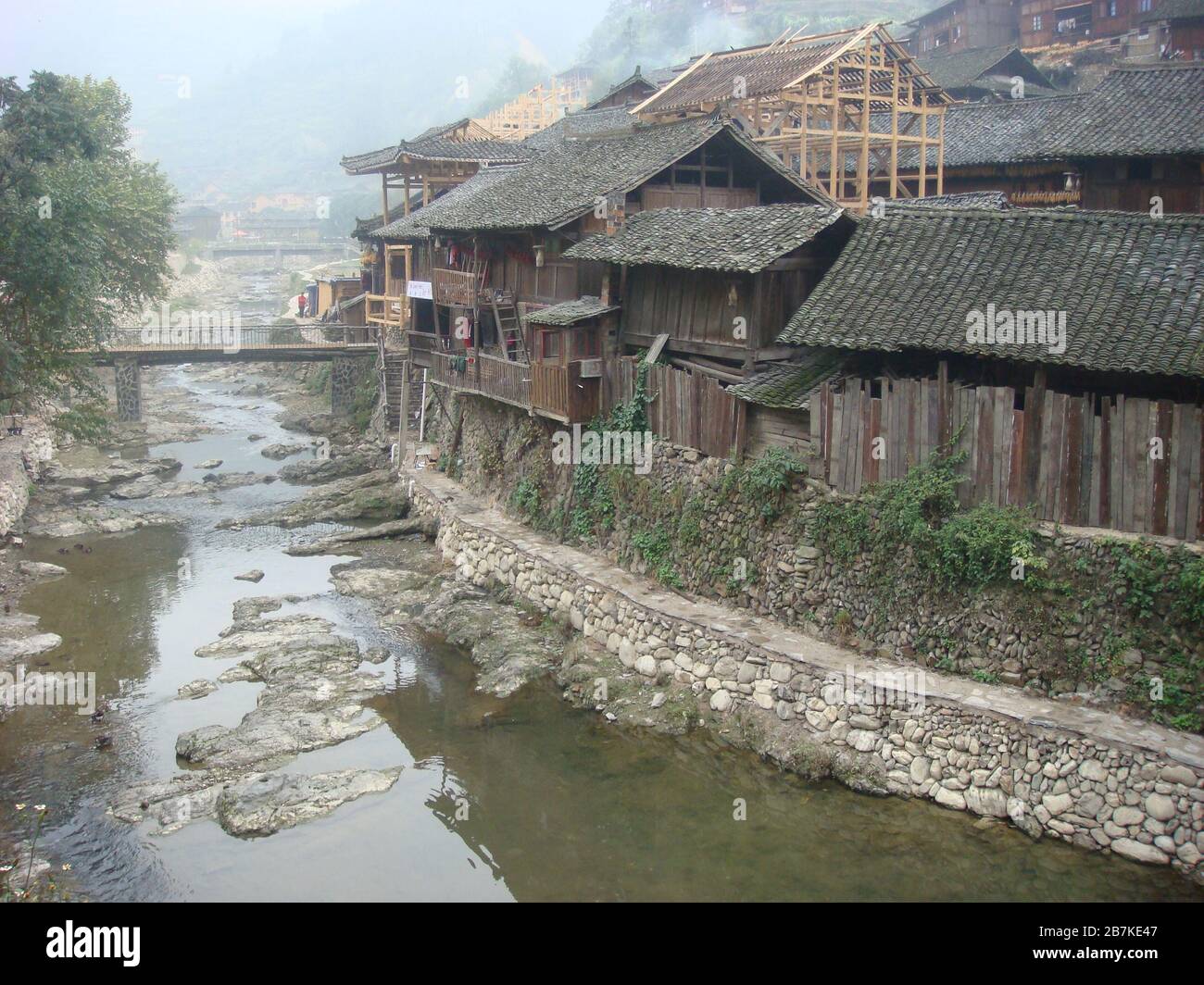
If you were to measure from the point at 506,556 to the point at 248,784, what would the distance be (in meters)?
8.91

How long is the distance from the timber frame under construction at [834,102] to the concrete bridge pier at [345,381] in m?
18.2

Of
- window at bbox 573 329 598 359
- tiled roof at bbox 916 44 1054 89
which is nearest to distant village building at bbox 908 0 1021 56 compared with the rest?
tiled roof at bbox 916 44 1054 89

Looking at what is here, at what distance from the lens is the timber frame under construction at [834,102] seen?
95.1ft

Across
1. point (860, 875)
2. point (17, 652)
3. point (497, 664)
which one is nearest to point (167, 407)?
point (17, 652)

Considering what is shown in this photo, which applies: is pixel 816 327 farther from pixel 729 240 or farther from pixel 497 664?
pixel 497 664

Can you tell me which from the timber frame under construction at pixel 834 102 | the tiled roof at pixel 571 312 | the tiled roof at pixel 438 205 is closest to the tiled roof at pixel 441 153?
the tiled roof at pixel 438 205

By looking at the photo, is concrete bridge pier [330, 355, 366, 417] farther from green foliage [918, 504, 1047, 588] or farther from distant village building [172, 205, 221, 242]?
distant village building [172, 205, 221, 242]

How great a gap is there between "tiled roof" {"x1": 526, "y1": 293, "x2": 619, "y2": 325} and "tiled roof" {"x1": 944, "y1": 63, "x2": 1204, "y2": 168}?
12.5 meters

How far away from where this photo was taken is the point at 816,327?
18.2 meters

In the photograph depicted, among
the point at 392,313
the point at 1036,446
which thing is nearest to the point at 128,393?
the point at 392,313

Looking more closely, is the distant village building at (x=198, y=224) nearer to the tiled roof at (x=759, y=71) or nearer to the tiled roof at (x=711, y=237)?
A: the tiled roof at (x=759, y=71)

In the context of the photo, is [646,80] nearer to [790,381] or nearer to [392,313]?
[392,313]

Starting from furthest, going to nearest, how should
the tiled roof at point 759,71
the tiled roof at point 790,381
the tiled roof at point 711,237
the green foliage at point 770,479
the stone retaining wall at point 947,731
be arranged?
the tiled roof at point 759,71 < the tiled roof at point 711,237 < the tiled roof at point 790,381 < the green foliage at point 770,479 < the stone retaining wall at point 947,731

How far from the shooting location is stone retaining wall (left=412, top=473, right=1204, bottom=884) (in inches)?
544
